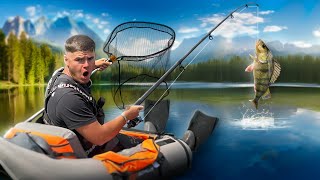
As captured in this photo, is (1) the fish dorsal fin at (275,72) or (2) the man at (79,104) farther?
(1) the fish dorsal fin at (275,72)

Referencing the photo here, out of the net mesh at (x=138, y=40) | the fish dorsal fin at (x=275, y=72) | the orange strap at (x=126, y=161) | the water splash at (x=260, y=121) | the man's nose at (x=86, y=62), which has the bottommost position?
the water splash at (x=260, y=121)

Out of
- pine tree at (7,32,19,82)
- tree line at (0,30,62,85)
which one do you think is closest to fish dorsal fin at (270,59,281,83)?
tree line at (0,30,62,85)

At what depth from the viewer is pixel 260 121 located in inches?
358

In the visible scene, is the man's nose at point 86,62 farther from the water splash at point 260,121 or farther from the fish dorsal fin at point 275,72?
the water splash at point 260,121

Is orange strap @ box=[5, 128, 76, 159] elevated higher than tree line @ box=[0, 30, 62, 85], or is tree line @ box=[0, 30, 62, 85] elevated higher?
tree line @ box=[0, 30, 62, 85]

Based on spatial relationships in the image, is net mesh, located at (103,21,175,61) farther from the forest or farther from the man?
the forest

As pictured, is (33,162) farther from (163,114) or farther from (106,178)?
(163,114)

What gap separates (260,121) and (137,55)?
17.5 ft

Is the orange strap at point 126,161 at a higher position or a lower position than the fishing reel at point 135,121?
lower

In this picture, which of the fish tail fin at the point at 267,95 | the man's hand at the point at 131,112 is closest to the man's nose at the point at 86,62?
the man's hand at the point at 131,112

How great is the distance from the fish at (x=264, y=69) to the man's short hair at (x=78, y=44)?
5.07ft

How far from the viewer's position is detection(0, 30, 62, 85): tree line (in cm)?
1628

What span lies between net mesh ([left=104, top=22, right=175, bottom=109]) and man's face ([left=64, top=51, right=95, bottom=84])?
1985 mm

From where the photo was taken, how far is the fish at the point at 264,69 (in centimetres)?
342
